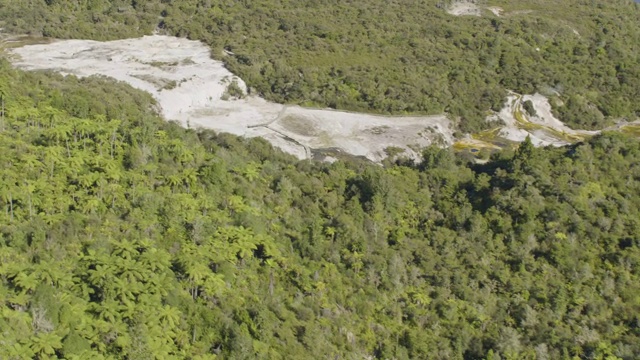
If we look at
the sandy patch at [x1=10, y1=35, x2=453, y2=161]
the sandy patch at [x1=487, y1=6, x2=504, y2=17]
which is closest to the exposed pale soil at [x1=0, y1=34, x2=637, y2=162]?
the sandy patch at [x1=10, y1=35, x2=453, y2=161]

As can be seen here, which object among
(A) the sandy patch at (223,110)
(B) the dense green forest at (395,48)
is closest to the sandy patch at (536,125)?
(B) the dense green forest at (395,48)

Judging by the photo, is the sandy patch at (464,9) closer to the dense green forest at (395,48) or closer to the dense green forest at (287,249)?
the dense green forest at (395,48)

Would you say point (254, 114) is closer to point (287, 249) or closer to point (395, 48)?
point (395, 48)

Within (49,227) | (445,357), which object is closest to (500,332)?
(445,357)

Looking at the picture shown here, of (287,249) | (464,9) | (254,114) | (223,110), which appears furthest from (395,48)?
(287,249)

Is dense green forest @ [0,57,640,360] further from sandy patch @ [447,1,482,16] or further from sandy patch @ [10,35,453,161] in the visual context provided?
sandy patch @ [447,1,482,16]
